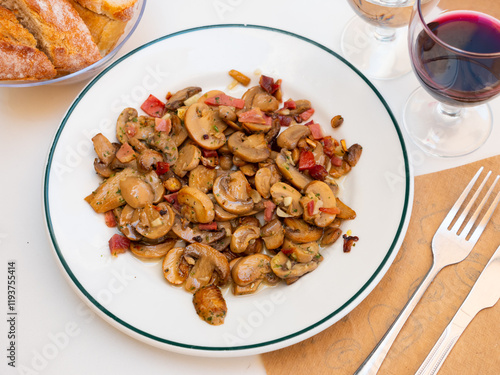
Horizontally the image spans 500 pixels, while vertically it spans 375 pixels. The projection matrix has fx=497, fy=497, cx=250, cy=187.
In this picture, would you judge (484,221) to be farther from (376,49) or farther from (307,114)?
(376,49)

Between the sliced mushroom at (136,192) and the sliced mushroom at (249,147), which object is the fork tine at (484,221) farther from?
the sliced mushroom at (136,192)

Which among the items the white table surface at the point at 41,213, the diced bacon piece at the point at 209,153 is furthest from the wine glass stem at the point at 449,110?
the diced bacon piece at the point at 209,153

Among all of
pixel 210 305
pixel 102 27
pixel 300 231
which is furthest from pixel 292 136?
pixel 102 27

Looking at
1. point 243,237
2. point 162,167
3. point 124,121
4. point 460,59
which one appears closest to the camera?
point 460,59

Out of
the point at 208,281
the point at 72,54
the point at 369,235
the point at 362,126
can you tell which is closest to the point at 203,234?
the point at 208,281

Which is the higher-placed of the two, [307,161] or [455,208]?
[307,161]

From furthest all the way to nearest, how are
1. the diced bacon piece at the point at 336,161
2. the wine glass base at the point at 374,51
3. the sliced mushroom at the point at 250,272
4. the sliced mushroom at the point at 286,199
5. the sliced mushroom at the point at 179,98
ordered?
the wine glass base at the point at 374,51 → the sliced mushroom at the point at 179,98 → the diced bacon piece at the point at 336,161 → the sliced mushroom at the point at 286,199 → the sliced mushroom at the point at 250,272
